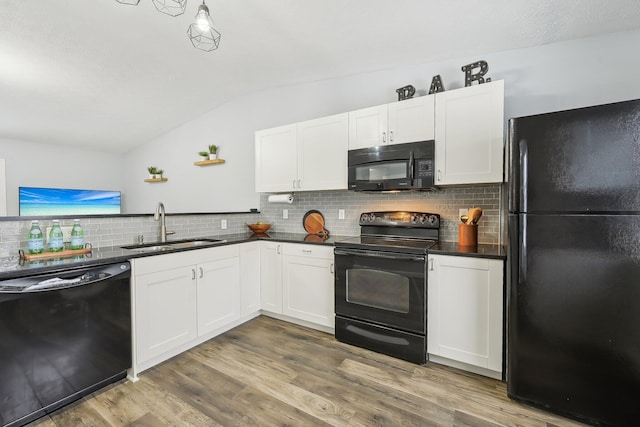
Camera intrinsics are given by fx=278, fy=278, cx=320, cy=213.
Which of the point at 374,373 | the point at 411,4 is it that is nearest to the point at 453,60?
the point at 411,4

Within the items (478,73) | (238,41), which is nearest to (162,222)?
(238,41)

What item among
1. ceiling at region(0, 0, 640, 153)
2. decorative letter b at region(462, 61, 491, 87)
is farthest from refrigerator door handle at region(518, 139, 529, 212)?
ceiling at region(0, 0, 640, 153)

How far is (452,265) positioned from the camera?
2023 mm

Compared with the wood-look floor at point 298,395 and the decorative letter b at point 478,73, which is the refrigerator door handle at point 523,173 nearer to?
the decorative letter b at point 478,73

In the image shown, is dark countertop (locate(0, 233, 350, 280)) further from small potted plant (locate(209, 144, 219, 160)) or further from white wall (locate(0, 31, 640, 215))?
small potted plant (locate(209, 144, 219, 160))

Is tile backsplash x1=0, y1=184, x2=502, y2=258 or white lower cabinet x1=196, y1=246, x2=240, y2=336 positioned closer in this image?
tile backsplash x1=0, y1=184, x2=502, y2=258

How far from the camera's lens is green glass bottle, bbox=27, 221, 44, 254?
175cm

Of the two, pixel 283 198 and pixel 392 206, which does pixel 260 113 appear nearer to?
pixel 283 198

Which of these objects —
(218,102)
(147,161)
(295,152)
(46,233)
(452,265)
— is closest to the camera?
(46,233)

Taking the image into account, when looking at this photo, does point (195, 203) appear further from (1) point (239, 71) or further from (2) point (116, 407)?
(2) point (116, 407)

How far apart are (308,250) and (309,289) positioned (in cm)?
38

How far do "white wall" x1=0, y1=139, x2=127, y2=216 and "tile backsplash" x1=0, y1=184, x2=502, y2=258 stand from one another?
3.75 metres

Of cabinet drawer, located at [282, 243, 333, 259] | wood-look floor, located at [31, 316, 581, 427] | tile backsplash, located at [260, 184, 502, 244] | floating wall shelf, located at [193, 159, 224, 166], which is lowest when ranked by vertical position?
wood-look floor, located at [31, 316, 581, 427]

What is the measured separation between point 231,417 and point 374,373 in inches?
39.6
